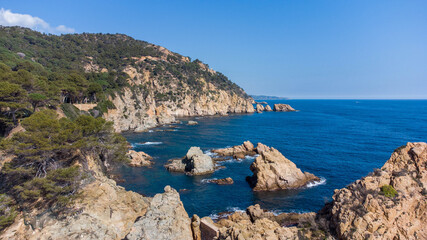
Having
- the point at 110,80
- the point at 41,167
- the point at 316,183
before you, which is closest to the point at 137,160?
the point at 41,167

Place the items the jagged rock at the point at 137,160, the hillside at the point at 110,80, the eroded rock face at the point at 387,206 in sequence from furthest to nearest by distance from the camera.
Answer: the jagged rock at the point at 137,160
the hillside at the point at 110,80
the eroded rock face at the point at 387,206

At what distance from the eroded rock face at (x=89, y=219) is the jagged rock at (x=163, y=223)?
8.23 feet

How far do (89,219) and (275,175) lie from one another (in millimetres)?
26233

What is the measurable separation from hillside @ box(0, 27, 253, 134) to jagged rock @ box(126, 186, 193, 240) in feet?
78.6

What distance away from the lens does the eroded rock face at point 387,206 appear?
15555mm

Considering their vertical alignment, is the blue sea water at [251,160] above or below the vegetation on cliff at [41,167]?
below

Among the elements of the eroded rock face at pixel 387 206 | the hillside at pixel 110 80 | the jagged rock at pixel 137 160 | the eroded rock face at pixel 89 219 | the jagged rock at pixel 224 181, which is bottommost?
the jagged rock at pixel 224 181

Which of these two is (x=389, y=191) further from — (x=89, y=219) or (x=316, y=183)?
(x=89, y=219)

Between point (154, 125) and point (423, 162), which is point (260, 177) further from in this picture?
point (154, 125)

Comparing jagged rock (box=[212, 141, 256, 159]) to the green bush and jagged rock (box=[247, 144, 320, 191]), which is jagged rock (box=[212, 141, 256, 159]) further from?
the green bush

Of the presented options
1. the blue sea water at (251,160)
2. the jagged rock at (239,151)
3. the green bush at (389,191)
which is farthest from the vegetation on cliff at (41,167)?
the jagged rock at (239,151)

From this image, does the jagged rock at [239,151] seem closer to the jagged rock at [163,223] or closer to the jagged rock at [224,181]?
the jagged rock at [224,181]

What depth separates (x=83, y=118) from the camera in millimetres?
27922

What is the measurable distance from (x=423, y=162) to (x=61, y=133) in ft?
109
